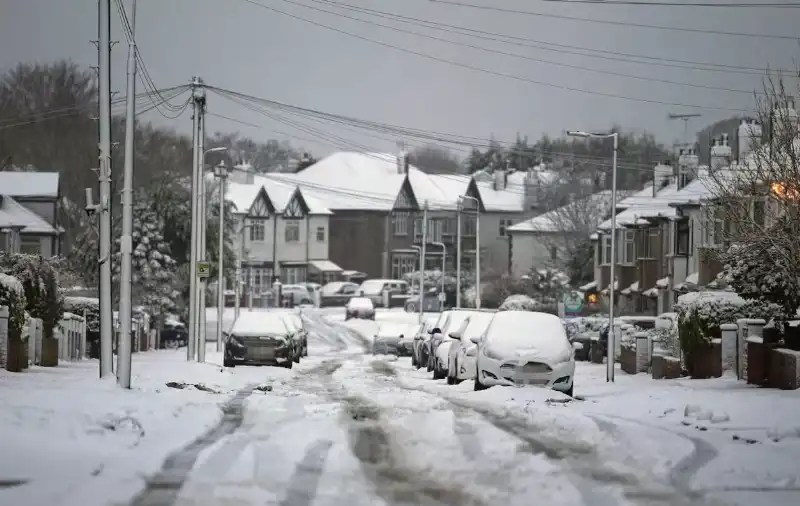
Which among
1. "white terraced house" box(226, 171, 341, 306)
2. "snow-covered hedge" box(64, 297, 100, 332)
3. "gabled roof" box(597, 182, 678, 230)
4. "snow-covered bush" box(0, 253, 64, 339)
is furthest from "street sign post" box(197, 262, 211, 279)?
"white terraced house" box(226, 171, 341, 306)

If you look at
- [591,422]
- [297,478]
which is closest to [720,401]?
[591,422]

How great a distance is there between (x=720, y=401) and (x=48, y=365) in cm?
1829

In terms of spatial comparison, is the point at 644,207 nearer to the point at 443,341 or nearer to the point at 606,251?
the point at 606,251

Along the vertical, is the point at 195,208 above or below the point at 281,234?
below

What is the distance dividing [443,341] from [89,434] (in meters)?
19.6

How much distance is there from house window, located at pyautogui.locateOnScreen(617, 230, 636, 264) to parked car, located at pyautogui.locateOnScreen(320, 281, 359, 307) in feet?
112

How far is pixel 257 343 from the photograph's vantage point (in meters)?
35.8

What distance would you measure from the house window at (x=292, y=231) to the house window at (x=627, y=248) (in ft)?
141

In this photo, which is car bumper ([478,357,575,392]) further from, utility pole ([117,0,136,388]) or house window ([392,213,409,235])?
house window ([392,213,409,235])

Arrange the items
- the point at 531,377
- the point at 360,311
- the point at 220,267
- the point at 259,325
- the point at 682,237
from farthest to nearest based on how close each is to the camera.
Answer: the point at 360,311 → the point at 682,237 → the point at 220,267 → the point at 259,325 → the point at 531,377

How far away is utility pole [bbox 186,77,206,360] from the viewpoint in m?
35.7

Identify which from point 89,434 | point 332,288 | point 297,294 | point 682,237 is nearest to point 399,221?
point 332,288

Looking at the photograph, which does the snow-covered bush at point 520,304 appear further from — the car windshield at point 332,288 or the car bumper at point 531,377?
the car bumper at point 531,377

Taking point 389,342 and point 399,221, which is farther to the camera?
point 399,221
